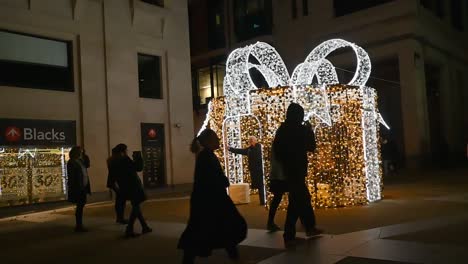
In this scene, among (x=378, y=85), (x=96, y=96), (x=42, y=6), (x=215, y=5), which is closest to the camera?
(x=42, y=6)

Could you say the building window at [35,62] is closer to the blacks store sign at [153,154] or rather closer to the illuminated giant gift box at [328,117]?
the blacks store sign at [153,154]

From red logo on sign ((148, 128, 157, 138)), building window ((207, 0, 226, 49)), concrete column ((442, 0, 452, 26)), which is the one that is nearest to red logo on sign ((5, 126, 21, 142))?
red logo on sign ((148, 128, 157, 138))

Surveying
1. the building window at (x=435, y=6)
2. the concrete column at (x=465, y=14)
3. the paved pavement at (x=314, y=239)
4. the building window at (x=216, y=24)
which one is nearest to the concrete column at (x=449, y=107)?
the building window at (x=435, y=6)

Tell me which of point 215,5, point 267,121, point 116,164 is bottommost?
point 116,164

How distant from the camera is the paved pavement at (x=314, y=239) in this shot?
20.8 feet

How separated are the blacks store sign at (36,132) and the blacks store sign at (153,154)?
10.5 ft

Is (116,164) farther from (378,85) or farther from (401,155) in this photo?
(378,85)

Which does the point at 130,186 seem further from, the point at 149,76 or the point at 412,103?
the point at 412,103

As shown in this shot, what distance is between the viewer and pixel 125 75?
1878 cm

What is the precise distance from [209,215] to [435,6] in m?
25.7

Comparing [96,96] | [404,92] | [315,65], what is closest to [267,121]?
[315,65]

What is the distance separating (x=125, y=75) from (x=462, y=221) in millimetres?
13768

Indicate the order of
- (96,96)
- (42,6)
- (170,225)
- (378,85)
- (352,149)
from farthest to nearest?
1. (378,85)
2. (96,96)
3. (42,6)
4. (352,149)
5. (170,225)

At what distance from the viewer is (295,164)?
7258 millimetres
